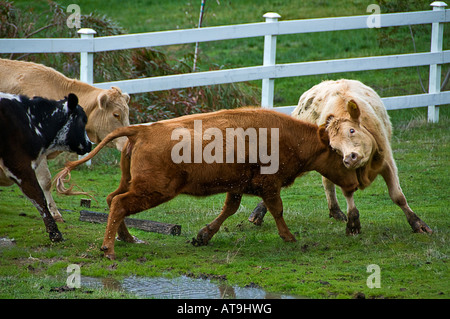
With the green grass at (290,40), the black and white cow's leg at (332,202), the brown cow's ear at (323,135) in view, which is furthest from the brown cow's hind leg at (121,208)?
the green grass at (290,40)

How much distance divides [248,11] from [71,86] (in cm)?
1487

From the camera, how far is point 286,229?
752cm

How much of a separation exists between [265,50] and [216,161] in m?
5.93

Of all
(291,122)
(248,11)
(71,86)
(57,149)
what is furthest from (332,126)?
(248,11)

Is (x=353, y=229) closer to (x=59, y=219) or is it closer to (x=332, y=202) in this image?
(x=332, y=202)

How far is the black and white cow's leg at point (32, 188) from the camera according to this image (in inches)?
281

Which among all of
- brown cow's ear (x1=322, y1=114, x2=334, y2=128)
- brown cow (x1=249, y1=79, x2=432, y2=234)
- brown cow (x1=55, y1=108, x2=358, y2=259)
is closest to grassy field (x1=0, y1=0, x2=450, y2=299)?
brown cow (x1=249, y1=79, x2=432, y2=234)

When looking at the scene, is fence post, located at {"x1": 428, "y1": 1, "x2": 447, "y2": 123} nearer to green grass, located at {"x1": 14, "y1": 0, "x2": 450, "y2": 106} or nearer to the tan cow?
green grass, located at {"x1": 14, "y1": 0, "x2": 450, "y2": 106}

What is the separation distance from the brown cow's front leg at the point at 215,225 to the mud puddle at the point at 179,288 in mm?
1176

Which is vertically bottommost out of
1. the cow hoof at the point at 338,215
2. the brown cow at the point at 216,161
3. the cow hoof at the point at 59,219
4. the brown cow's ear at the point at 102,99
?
the cow hoof at the point at 59,219

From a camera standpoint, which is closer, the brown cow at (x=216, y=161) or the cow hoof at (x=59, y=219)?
the brown cow at (x=216, y=161)

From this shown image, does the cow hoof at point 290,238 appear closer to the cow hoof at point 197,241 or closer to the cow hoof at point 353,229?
the cow hoof at point 353,229

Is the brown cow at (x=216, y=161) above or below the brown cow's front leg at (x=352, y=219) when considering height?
above

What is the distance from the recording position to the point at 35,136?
24.1 ft
